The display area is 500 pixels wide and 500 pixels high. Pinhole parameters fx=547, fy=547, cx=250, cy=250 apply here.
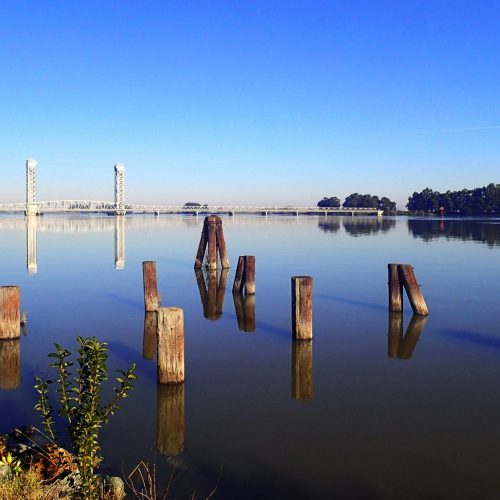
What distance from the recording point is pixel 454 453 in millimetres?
7355

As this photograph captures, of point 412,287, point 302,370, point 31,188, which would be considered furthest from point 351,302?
point 31,188

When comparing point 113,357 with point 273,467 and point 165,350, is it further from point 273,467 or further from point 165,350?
point 273,467

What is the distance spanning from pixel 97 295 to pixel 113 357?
28.6ft

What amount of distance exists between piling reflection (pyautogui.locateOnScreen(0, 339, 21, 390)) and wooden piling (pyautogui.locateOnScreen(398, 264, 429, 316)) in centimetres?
995

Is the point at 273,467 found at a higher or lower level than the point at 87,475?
lower

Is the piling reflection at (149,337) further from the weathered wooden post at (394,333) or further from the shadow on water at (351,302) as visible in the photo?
the shadow on water at (351,302)

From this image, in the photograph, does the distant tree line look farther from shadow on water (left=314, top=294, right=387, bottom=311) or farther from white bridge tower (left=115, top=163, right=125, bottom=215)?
shadow on water (left=314, top=294, right=387, bottom=311)

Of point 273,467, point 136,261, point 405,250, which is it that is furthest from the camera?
point 405,250

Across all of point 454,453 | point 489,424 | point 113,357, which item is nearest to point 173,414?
point 113,357

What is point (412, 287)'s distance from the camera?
15.5 metres

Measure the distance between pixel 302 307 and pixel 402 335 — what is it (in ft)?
9.94

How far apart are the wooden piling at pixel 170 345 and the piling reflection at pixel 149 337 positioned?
7.26 ft

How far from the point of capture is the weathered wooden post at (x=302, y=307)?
12203 mm

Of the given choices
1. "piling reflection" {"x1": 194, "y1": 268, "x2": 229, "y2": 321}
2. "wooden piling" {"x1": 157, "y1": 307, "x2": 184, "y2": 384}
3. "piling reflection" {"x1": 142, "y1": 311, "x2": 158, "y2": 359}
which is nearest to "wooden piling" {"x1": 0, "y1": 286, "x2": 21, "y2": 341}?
"piling reflection" {"x1": 142, "y1": 311, "x2": 158, "y2": 359}
